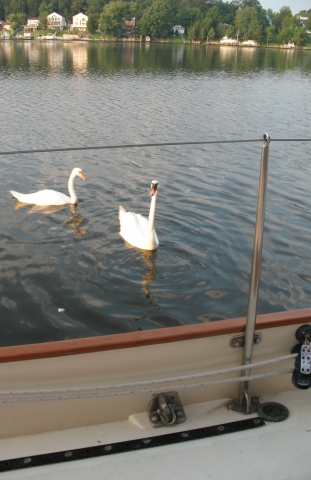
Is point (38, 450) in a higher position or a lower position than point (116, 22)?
lower

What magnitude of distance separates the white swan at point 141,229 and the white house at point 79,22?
138m

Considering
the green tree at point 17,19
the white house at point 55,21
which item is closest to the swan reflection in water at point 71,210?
the green tree at point 17,19

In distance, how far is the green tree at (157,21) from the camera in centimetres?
→ 12100

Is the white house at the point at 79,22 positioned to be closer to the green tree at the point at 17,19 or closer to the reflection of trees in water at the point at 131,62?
the green tree at the point at 17,19

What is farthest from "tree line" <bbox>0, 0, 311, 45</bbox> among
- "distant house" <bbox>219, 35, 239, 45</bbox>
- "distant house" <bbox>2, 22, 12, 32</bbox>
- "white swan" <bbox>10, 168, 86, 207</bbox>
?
"white swan" <bbox>10, 168, 86, 207</bbox>

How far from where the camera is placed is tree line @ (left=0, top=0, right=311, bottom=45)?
393 feet

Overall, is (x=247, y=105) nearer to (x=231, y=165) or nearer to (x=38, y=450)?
(x=231, y=165)

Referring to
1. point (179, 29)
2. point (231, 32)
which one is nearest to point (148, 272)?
point (231, 32)

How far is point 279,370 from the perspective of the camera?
342cm

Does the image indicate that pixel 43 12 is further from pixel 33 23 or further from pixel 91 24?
pixel 91 24

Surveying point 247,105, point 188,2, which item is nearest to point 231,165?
point 247,105

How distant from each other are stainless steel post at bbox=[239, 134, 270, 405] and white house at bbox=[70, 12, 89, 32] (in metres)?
144

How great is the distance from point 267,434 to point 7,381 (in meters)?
1.56

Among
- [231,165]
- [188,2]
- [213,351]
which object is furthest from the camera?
[188,2]
